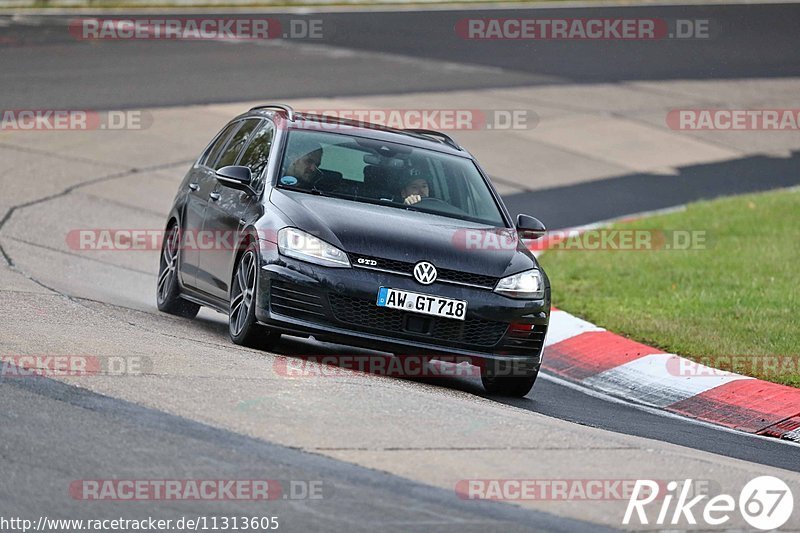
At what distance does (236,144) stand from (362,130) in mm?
1101

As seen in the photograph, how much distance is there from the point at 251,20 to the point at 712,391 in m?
22.5

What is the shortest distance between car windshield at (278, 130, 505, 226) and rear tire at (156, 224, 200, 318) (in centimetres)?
169

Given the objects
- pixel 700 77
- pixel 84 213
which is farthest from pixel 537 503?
pixel 700 77

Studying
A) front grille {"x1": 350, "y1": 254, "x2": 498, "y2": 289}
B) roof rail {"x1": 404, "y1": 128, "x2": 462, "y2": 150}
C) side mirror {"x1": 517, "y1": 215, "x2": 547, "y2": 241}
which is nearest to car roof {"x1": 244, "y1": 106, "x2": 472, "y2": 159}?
roof rail {"x1": 404, "y1": 128, "x2": 462, "y2": 150}

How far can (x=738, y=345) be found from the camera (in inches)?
435

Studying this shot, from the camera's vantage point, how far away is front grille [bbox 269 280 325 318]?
8.73 m

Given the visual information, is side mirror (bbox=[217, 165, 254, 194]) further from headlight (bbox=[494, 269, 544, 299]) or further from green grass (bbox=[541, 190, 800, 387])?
green grass (bbox=[541, 190, 800, 387])

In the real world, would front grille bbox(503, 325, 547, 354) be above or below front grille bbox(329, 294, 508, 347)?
below

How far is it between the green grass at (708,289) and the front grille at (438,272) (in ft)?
8.42

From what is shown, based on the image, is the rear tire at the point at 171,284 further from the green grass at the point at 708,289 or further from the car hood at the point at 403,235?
the green grass at the point at 708,289

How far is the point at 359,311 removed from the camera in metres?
8.73

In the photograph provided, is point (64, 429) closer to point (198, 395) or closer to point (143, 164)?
point (198, 395)

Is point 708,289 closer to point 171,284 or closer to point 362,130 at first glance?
point 362,130

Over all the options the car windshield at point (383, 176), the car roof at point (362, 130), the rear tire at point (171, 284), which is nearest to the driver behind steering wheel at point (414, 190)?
the car windshield at point (383, 176)
